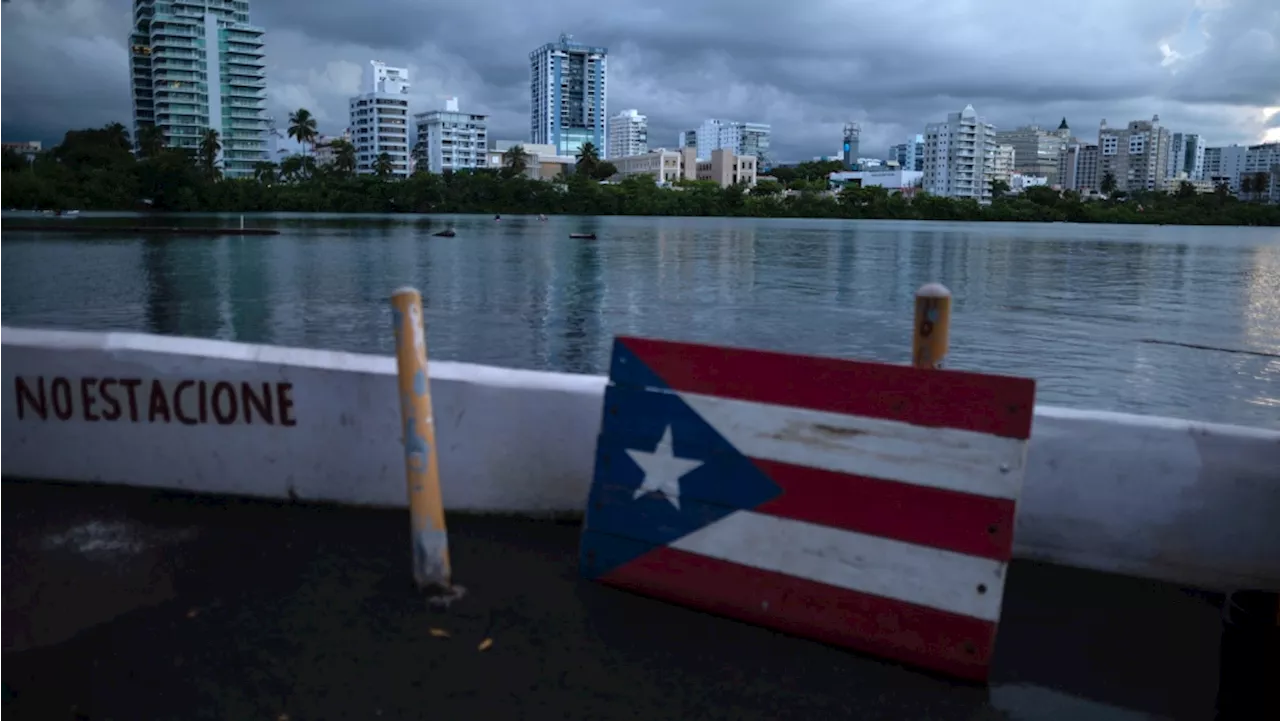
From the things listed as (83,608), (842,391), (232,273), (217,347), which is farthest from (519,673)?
(232,273)

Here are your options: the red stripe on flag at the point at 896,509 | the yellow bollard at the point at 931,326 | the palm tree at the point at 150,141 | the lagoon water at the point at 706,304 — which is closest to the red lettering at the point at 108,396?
the red stripe on flag at the point at 896,509

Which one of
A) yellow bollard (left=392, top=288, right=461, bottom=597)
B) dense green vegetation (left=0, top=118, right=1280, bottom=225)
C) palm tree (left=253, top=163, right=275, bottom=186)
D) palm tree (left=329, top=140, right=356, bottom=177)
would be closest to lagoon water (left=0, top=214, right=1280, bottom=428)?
yellow bollard (left=392, top=288, right=461, bottom=597)

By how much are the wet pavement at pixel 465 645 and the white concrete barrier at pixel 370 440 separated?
10.0 inches

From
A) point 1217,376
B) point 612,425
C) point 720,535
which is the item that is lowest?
point 1217,376

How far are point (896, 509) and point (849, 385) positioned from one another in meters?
0.47

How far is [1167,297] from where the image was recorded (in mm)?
50906

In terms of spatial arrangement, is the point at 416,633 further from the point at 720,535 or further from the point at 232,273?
the point at 232,273

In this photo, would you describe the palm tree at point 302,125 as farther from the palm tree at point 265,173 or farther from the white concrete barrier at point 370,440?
the white concrete barrier at point 370,440

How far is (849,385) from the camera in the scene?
3777 mm

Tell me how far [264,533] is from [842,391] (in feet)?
9.06

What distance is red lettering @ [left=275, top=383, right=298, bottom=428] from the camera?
201 inches

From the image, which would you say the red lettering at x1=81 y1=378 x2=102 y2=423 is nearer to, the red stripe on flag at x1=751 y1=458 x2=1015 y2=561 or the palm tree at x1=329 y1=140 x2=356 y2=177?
the red stripe on flag at x1=751 y1=458 x2=1015 y2=561

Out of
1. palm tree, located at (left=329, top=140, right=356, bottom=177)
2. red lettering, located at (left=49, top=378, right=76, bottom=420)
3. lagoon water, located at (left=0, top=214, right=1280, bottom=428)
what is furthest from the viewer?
palm tree, located at (left=329, top=140, right=356, bottom=177)

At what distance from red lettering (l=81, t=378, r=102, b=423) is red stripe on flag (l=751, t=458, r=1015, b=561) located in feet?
11.6
